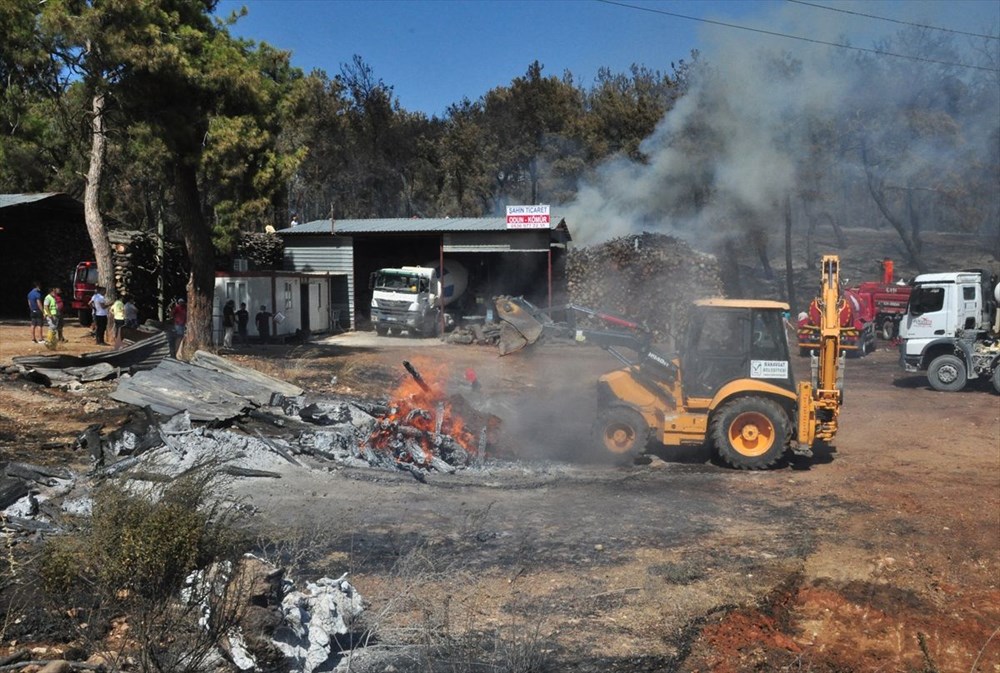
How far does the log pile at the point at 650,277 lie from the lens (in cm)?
2331

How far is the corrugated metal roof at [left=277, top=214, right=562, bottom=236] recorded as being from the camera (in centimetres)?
2581

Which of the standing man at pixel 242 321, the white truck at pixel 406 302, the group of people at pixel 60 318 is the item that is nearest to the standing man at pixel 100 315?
the group of people at pixel 60 318

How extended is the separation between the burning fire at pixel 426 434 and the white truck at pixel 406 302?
12778 millimetres

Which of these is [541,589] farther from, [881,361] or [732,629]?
[881,361]

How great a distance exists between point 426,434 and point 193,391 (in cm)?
332

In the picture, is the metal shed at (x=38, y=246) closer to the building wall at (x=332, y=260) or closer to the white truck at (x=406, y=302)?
the building wall at (x=332, y=260)

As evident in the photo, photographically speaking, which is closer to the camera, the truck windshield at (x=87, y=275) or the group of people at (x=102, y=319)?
the group of people at (x=102, y=319)

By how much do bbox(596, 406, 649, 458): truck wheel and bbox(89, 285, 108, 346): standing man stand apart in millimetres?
13828

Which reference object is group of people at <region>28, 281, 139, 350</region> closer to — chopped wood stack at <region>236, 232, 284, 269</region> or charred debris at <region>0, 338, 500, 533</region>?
charred debris at <region>0, 338, 500, 533</region>

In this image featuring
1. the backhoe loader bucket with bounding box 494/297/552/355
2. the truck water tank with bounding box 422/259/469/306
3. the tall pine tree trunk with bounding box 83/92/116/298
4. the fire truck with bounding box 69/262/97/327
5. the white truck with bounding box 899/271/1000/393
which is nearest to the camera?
the backhoe loader bucket with bounding box 494/297/552/355

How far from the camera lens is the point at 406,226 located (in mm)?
27453

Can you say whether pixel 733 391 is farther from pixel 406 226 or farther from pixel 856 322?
pixel 406 226

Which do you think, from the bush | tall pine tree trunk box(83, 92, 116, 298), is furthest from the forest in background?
the bush

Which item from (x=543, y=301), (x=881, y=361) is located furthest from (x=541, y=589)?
(x=543, y=301)
